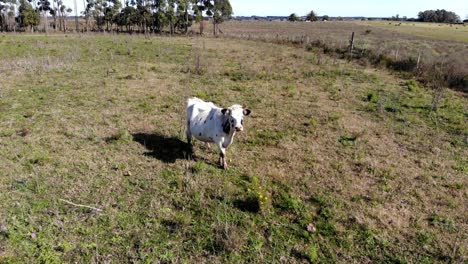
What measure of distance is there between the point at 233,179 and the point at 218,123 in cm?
134

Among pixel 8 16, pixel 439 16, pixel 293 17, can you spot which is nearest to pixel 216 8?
pixel 8 16

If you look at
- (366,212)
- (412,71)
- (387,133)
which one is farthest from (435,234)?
(412,71)

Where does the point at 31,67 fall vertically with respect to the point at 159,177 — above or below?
above

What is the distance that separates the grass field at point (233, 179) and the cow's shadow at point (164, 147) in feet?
0.18

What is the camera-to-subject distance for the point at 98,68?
17.9 meters

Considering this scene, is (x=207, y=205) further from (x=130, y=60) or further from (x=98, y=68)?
(x=130, y=60)

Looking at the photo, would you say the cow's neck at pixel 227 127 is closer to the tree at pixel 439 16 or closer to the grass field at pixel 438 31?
the grass field at pixel 438 31

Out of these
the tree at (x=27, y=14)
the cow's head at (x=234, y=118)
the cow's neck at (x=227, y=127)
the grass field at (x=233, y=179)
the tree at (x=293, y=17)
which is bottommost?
the grass field at (x=233, y=179)

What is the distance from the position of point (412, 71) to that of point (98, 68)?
18.8 metres

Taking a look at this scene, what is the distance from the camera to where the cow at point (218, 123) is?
693 centimetres

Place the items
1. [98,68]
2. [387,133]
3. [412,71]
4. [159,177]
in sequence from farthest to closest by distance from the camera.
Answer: [412,71] < [98,68] < [387,133] < [159,177]

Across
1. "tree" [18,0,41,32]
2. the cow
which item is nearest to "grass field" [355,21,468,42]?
the cow

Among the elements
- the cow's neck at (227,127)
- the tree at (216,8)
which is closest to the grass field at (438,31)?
the tree at (216,8)

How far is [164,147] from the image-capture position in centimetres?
841
